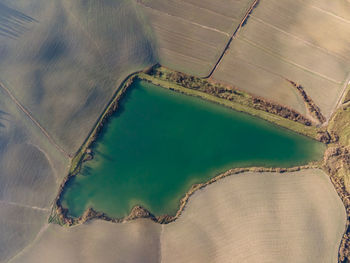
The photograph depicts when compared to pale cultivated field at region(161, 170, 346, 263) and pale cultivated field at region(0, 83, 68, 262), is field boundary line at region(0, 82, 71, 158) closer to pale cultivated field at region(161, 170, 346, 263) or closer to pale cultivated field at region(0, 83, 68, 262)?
pale cultivated field at region(0, 83, 68, 262)

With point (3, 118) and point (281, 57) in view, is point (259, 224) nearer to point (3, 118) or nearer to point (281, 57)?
point (281, 57)

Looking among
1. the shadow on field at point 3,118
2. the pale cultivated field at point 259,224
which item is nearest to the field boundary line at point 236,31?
the pale cultivated field at point 259,224

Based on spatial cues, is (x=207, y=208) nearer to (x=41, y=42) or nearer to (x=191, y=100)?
(x=191, y=100)

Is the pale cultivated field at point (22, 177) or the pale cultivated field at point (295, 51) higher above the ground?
the pale cultivated field at point (295, 51)

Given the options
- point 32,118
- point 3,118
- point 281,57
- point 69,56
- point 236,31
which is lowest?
point 3,118

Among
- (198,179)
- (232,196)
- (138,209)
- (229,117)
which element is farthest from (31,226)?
(229,117)

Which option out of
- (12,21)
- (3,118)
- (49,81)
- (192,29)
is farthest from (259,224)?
(12,21)

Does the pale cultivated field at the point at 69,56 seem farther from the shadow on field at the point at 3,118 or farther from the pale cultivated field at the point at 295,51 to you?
the pale cultivated field at the point at 295,51
